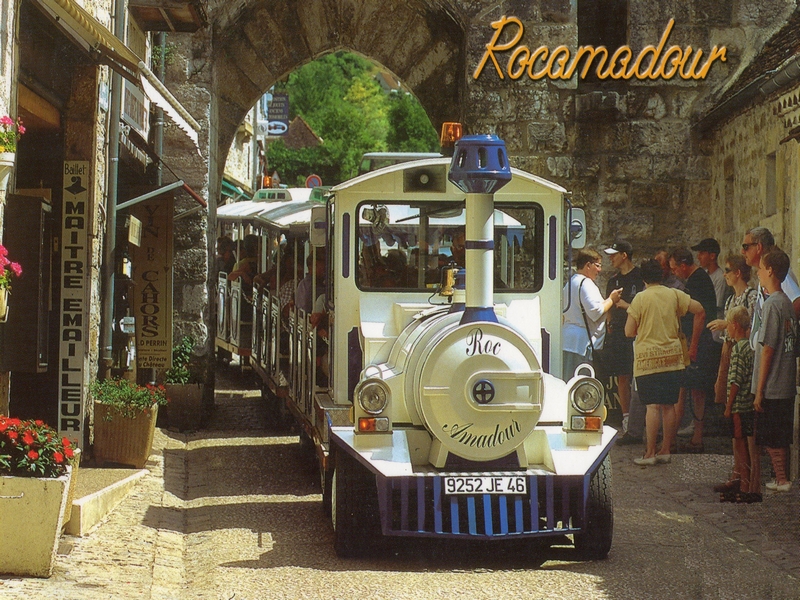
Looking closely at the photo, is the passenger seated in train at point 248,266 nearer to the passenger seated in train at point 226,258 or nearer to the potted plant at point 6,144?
the passenger seated in train at point 226,258

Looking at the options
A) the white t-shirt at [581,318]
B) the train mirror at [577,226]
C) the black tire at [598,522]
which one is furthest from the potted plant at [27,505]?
the white t-shirt at [581,318]

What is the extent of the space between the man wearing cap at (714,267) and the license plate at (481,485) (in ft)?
19.1

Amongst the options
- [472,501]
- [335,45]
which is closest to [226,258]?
[335,45]

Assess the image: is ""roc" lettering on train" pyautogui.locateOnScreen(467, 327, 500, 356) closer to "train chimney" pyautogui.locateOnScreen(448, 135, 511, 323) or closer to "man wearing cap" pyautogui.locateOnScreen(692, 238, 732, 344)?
"train chimney" pyautogui.locateOnScreen(448, 135, 511, 323)

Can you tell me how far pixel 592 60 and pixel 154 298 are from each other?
649 cm

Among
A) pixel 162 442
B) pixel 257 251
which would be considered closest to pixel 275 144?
pixel 257 251

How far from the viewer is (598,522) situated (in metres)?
7.78

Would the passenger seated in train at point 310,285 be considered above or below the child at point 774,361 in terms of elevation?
above

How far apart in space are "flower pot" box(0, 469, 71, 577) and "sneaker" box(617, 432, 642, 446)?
7.22 meters

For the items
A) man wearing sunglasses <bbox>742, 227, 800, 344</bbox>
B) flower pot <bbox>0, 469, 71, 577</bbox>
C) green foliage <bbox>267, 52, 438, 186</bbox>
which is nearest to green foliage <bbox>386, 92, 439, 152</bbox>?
green foliage <bbox>267, 52, 438, 186</bbox>

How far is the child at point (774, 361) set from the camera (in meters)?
9.54

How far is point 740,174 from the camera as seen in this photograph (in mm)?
15789

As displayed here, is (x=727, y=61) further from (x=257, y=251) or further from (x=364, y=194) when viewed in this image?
(x=364, y=194)

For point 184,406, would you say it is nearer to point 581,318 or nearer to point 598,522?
point 581,318
